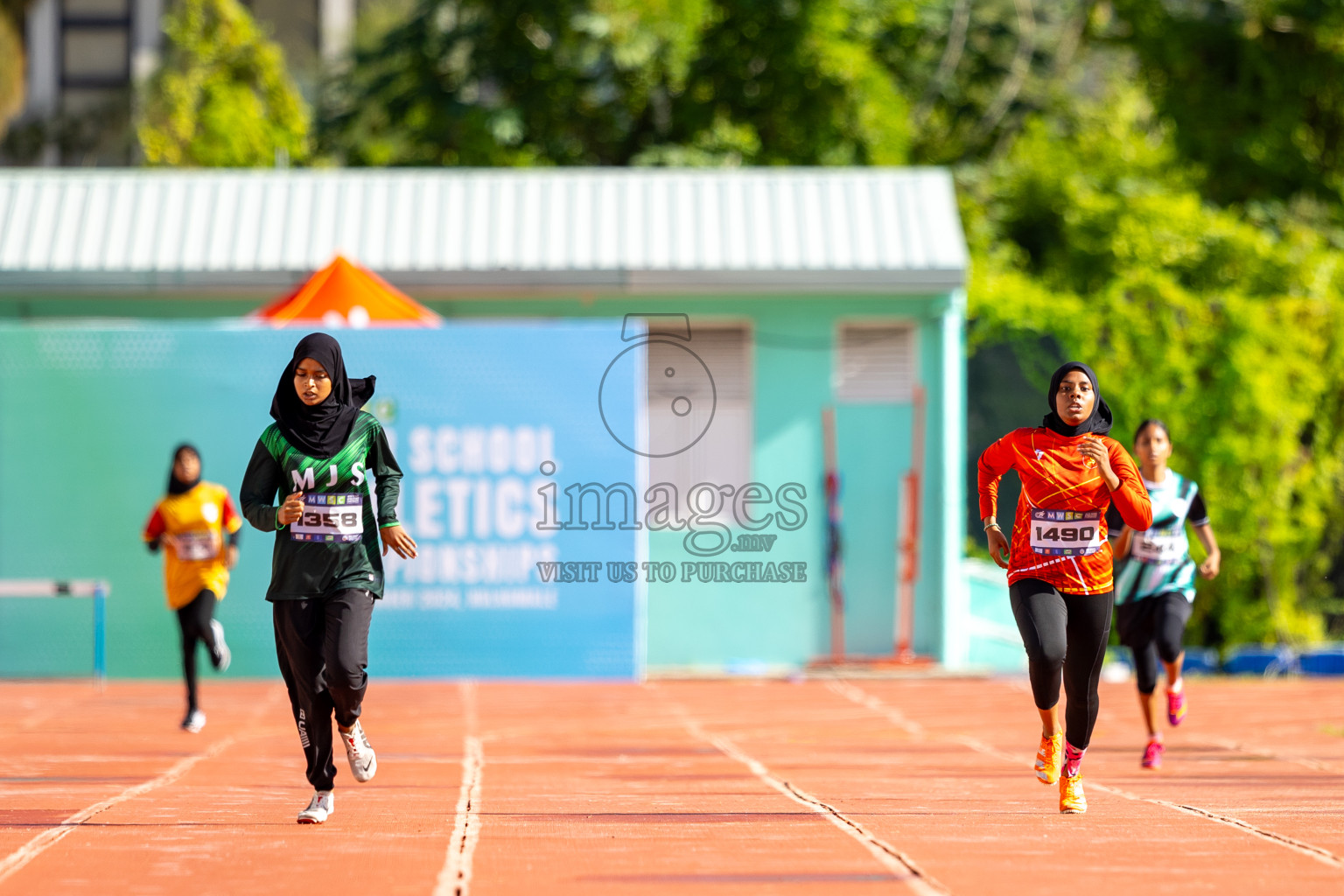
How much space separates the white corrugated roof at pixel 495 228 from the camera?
15.1 meters

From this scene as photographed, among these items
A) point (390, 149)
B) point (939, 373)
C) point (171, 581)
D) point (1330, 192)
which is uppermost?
point (390, 149)

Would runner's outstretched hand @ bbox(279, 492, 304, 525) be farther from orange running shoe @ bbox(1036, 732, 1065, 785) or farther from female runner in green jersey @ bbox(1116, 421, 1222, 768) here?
female runner in green jersey @ bbox(1116, 421, 1222, 768)

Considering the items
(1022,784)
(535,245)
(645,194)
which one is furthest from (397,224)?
(1022,784)

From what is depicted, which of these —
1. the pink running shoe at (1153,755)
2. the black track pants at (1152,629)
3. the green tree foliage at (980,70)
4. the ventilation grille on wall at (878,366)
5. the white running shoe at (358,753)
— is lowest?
the pink running shoe at (1153,755)

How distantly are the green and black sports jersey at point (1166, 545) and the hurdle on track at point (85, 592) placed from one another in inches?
324

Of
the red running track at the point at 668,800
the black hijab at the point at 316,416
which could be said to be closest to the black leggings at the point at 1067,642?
the red running track at the point at 668,800

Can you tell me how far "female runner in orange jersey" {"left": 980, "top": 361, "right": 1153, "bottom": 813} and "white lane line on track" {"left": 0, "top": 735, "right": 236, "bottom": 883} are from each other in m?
3.99

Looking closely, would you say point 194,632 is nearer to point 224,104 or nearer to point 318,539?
point 318,539

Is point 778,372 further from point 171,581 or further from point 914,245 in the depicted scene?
point 171,581

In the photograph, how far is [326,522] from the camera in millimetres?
7023

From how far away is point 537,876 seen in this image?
5844 millimetres

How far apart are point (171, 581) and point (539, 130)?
17161 millimetres

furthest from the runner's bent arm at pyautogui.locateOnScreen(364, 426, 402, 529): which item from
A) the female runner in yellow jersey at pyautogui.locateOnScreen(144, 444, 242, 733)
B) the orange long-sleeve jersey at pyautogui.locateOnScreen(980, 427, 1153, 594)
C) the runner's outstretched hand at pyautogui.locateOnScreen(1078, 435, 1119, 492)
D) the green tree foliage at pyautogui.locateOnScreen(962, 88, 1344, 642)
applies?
the green tree foliage at pyautogui.locateOnScreen(962, 88, 1344, 642)

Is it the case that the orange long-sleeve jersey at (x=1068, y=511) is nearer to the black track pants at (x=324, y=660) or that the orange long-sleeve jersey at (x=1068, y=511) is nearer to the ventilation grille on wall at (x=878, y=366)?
the black track pants at (x=324, y=660)
